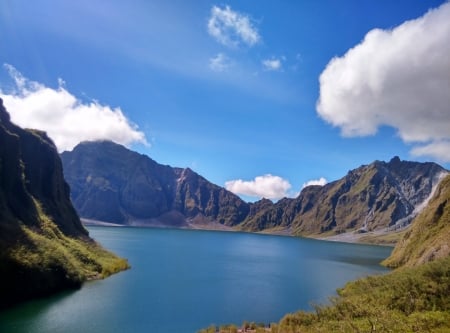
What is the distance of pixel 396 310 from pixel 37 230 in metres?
74.9

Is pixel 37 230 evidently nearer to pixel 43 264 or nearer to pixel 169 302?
pixel 43 264

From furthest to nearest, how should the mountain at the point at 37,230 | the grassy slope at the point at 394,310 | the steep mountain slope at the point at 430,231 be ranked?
1. the steep mountain slope at the point at 430,231
2. the mountain at the point at 37,230
3. the grassy slope at the point at 394,310

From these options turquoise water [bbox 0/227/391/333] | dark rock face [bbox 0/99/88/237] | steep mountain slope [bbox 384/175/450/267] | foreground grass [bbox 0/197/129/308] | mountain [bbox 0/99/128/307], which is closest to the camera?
turquoise water [bbox 0/227/391/333]

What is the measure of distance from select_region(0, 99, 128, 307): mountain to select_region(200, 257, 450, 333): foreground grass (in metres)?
34.9

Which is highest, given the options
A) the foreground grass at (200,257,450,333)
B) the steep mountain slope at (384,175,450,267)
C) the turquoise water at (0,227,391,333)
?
the steep mountain slope at (384,175,450,267)

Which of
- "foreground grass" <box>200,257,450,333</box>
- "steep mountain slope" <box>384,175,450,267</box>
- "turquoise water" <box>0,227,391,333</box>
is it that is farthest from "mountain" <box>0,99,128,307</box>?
"steep mountain slope" <box>384,175,450,267</box>

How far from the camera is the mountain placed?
65.8 m

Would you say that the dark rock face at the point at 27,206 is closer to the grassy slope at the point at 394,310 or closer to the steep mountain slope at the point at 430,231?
the grassy slope at the point at 394,310

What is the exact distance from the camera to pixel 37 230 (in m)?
87.1

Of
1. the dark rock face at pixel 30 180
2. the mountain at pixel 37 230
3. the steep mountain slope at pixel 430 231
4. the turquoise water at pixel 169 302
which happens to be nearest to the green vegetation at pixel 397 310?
the turquoise water at pixel 169 302

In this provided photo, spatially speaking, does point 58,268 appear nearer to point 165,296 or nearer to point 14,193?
point 165,296

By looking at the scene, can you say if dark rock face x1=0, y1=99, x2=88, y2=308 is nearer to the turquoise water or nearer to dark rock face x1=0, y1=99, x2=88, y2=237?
dark rock face x1=0, y1=99, x2=88, y2=237

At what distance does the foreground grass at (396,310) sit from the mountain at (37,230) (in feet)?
115

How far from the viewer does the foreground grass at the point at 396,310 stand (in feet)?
137
